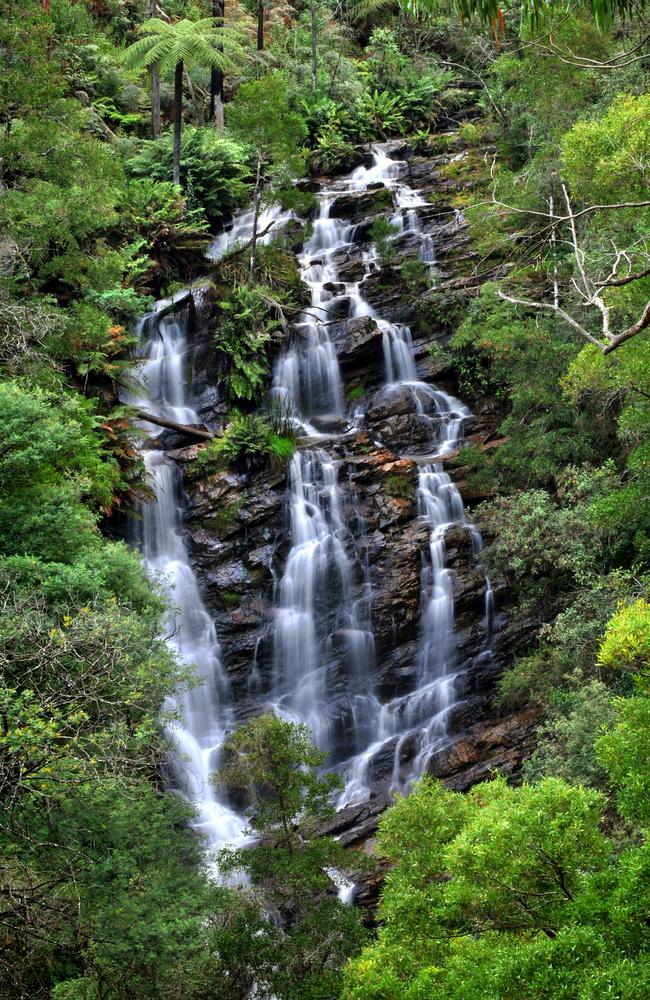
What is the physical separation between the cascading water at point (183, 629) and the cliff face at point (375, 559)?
1.09 feet

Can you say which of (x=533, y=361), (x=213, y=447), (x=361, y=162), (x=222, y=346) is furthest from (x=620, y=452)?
(x=361, y=162)

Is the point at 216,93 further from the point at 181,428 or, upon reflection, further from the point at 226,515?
the point at 226,515

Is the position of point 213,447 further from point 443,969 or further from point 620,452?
point 443,969

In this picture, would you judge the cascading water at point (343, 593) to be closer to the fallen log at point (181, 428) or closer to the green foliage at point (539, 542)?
the green foliage at point (539, 542)

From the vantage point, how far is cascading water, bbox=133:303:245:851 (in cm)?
1550

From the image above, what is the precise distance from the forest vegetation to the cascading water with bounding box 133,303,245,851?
625 mm

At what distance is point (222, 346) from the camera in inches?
885

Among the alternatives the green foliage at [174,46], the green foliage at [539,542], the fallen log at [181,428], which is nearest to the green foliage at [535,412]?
the green foliage at [539,542]

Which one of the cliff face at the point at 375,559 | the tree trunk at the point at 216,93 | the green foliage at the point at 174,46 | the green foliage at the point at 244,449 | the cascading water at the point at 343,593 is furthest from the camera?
the tree trunk at the point at 216,93

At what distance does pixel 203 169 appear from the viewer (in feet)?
90.6

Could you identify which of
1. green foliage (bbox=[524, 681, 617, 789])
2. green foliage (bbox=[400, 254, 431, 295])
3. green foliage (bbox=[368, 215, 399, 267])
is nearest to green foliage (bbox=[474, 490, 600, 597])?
green foliage (bbox=[524, 681, 617, 789])

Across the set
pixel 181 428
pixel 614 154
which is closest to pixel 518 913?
pixel 614 154

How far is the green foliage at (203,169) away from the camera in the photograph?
1087 inches

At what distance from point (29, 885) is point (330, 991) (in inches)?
146
